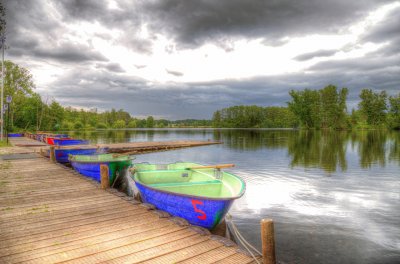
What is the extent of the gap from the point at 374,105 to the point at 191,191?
136361 mm

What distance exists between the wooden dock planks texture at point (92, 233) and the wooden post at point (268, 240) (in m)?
0.40

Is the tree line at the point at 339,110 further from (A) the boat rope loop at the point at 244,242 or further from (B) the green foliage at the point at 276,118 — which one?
(A) the boat rope loop at the point at 244,242

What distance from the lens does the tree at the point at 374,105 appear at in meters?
117

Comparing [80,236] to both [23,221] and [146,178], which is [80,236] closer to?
[23,221]

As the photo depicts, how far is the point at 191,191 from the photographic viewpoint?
9.09 meters

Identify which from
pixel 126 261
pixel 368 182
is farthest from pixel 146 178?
pixel 368 182

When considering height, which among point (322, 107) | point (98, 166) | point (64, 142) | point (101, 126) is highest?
point (322, 107)

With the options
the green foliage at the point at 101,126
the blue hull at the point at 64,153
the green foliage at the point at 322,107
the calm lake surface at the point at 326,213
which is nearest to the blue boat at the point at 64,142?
the blue hull at the point at 64,153

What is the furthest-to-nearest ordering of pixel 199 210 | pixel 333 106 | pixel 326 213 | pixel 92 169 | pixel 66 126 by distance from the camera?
pixel 333 106 → pixel 66 126 → pixel 92 169 → pixel 326 213 → pixel 199 210

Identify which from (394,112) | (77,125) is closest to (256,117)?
(394,112)

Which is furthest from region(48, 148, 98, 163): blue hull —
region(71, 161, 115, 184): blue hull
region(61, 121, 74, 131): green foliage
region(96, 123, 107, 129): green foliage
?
region(96, 123, 107, 129): green foliage

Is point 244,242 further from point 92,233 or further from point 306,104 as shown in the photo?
point 306,104

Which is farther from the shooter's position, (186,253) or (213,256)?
(186,253)

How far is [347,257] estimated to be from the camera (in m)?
7.35
